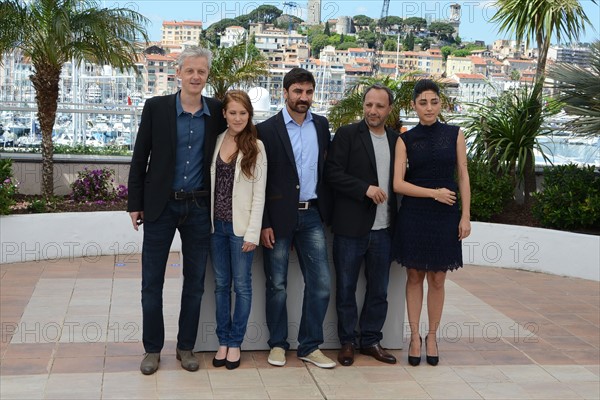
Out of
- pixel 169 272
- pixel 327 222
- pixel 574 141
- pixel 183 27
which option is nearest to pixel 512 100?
pixel 574 141

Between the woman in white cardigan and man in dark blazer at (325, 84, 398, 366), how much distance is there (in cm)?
52

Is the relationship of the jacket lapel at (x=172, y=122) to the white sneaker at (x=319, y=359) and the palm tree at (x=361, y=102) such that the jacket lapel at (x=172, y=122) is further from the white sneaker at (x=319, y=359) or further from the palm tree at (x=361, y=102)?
the palm tree at (x=361, y=102)

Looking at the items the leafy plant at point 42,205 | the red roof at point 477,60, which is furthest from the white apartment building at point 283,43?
the leafy plant at point 42,205

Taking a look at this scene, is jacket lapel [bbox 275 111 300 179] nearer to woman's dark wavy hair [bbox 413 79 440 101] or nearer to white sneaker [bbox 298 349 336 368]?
woman's dark wavy hair [bbox 413 79 440 101]

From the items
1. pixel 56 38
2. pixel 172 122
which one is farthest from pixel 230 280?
pixel 56 38

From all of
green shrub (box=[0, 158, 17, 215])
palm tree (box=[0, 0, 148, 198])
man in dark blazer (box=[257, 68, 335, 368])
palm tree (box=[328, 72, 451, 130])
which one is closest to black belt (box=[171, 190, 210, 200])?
man in dark blazer (box=[257, 68, 335, 368])

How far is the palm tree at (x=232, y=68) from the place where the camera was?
522 inches

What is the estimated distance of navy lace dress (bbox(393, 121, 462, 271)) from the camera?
532cm

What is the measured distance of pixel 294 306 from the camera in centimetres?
570

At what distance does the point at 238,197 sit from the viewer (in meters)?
5.09

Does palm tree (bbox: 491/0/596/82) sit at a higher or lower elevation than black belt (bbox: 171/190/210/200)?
higher

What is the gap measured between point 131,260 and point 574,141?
5.51 m

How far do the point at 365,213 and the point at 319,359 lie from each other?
0.96m

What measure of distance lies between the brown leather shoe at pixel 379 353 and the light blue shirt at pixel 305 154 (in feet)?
3.59
